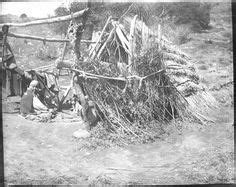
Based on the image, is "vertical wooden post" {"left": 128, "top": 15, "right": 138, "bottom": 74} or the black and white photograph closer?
the black and white photograph

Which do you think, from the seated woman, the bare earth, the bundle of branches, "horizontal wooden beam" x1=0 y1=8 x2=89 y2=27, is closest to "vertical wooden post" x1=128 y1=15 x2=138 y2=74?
the bundle of branches

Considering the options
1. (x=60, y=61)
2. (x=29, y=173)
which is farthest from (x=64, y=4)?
(x=29, y=173)

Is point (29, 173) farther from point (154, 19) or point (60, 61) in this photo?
point (154, 19)

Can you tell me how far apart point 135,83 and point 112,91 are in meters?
0.30

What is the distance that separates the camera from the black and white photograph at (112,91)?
379cm

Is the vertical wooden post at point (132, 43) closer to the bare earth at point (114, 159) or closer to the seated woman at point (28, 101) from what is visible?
the bare earth at point (114, 159)

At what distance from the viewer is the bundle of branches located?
388 cm

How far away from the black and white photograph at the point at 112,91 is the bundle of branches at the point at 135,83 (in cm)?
1

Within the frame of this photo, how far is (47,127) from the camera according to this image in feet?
12.8

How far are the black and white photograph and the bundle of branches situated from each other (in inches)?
0.5

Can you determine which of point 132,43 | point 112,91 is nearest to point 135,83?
point 112,91

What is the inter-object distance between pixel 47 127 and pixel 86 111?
0.51 metres

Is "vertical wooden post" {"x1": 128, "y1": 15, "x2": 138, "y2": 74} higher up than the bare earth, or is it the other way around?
"vertical wooden post" {"x1": 128, "y1": 15, "x2": 138, "y2": 74}

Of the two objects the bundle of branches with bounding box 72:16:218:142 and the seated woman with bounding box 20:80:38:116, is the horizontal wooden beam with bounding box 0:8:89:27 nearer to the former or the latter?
the bundle of branches with bounding box 72:16:218:142
